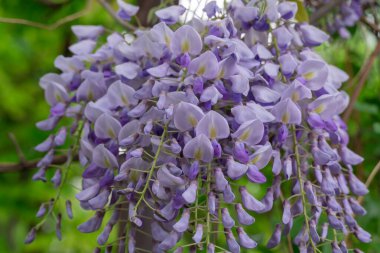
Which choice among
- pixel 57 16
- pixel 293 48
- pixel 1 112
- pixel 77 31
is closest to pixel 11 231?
pixel 1 112

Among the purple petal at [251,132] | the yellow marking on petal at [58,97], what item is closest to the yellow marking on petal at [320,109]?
the purple petal at [251,132]

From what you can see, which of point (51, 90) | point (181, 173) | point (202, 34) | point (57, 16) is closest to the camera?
point (181, 173)

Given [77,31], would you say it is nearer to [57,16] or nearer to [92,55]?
[92,55]

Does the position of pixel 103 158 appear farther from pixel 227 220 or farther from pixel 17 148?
pixel 17 148

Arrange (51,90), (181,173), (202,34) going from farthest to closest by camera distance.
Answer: (51,90), (202,34), (181,173)

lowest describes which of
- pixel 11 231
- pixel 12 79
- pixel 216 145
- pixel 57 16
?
pixel 11 231

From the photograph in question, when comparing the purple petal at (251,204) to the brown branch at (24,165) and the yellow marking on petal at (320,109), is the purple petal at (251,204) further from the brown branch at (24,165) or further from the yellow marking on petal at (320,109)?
the brown branch at (24,165)

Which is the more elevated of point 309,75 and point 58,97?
point 309,75

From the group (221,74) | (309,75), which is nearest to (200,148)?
(221,74)
